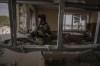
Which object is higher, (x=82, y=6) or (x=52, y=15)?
(x=52, y=15)

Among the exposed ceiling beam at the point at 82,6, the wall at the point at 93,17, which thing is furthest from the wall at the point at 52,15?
the exposed ceiling beam at the point at 82,6

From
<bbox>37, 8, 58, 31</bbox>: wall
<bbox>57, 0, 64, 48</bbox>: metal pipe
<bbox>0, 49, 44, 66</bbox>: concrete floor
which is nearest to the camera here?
<bbox>0, 49, 44, 66</bbox>: concrete floor

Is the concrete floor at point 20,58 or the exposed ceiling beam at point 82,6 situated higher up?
the exposed ceiling beam at point 82,6

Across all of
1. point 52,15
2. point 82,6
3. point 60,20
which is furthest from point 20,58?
point 52,15

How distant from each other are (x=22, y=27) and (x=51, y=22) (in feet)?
13.5

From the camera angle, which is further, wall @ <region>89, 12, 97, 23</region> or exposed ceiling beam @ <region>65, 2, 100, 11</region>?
wall @ <region>89, 12, 97, 23</region>

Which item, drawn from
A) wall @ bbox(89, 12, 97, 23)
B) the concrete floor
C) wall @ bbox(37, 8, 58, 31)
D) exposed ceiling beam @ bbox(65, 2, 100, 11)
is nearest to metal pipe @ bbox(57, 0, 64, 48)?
exposed ceiling beam @ bbox(65, 2, 100, 11)

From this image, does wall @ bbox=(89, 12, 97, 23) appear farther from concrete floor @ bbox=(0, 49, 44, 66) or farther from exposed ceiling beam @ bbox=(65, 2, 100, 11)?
concrete floor @ bbox=(0, 49, 44, 66)

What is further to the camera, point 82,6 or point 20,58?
point 82,6

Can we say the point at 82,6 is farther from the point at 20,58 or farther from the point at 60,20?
the point at 20,58

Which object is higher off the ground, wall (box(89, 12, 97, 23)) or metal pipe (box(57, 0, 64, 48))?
wall (box(89, 12, 97, 23))

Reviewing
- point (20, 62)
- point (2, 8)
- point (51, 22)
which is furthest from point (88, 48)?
point (51, 22)

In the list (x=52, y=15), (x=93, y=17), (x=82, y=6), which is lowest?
(x=82, y=6)

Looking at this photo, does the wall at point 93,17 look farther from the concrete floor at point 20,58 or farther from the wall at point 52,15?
the concrete floor at point 20,58
